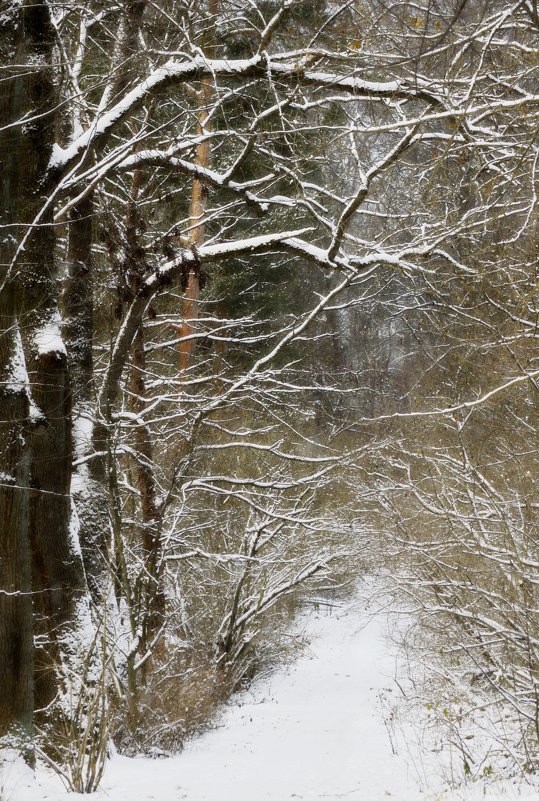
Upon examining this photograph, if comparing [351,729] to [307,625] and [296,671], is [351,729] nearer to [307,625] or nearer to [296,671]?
[296,671]

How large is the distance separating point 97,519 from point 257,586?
411 cm

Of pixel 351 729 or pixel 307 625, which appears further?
pixel 307 625

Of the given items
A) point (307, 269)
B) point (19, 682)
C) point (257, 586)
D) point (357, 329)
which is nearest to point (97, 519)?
point (19, 682)

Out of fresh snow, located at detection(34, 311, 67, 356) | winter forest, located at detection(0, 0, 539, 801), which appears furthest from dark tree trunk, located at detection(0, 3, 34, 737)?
fresh snow, located at detection(34, 311, 67, 356)

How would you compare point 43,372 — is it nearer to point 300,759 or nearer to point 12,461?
point 12,461

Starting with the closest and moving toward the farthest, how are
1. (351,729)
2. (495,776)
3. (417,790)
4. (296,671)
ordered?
1. (495,776)
2. (417,790)
3. (351,729)
4. (296,671)

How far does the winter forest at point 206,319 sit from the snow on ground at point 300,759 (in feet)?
0.95

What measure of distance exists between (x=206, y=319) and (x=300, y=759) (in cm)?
492

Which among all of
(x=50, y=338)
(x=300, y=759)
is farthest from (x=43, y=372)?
(x=300, y=759)

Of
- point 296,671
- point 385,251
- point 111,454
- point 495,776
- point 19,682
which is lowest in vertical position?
point 296,671

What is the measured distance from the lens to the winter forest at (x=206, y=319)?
550cm

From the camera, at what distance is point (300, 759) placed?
8672 mm

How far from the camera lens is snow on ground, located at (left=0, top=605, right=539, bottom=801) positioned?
6.06 meters

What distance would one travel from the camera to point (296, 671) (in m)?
13.7
